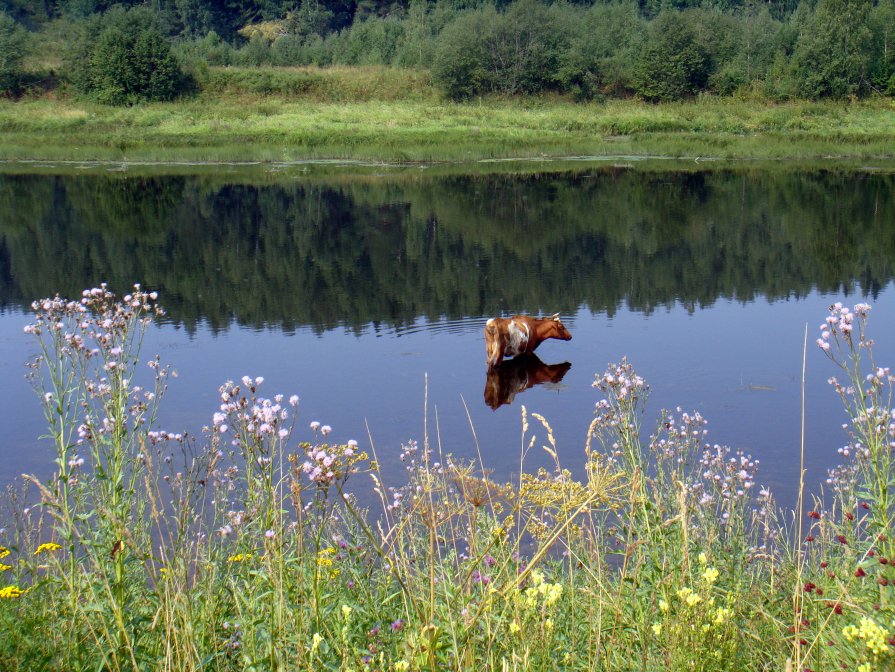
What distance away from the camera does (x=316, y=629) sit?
3568 mm

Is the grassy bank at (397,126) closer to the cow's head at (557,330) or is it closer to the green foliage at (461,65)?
the green foliage at (461,65)

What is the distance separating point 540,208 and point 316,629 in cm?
2283

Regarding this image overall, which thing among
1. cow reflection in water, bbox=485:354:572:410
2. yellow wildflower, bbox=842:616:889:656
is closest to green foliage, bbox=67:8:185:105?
cow reflection in water, bbox=485:354:572:410

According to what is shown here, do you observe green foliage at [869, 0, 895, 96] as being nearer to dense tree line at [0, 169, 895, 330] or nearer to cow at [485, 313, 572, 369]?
dense tree line at [0, 169, 895, 330]

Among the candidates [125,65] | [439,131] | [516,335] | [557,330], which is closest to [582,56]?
[439,131]

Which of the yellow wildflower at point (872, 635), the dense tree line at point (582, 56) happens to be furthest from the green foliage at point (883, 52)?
the yellow wildflower at point (872, 635)

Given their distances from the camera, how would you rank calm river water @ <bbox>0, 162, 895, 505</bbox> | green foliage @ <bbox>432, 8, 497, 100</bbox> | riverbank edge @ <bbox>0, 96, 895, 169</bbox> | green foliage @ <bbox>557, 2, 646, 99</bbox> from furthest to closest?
green foliage @ <bbox>557, 2, 646, 99</bbox> < green foliage @ <bbox>432, 8, 497, 100</bbox> < riverbank edge @ <bbox>0, 96, 895, 169</bbox> < calm river water @ <bbox>0, 162, 895, 505</bbox>

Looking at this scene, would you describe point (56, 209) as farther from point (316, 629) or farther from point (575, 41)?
point (575, 41)

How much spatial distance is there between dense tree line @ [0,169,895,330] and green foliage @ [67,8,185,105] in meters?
25.6

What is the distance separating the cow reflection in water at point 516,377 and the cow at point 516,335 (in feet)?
0.33

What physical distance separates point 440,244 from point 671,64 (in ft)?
134

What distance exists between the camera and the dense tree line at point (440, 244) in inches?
634

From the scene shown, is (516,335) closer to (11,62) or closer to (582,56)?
(582,56)

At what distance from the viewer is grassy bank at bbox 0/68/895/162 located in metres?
42.8
